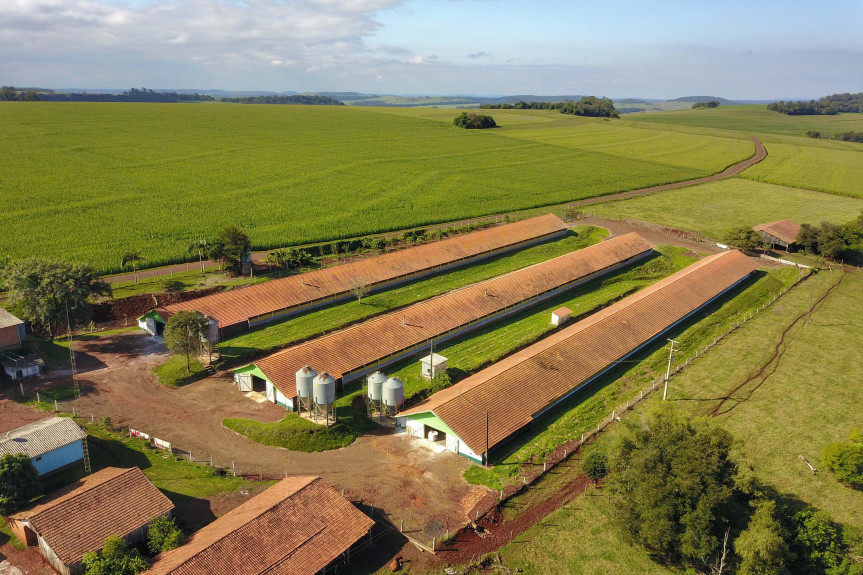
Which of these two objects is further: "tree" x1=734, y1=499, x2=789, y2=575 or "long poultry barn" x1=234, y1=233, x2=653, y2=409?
"long poultry barn" x1=234, y1=233, x2=653, y2=409

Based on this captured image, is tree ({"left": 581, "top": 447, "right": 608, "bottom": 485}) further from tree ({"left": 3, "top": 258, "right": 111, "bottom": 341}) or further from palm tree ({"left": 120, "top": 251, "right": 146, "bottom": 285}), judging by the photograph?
palm tree ({"left": 120, "top": 251, "right": 146, "bottom": 285})

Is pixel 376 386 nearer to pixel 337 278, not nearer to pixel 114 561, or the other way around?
pixel 114 561

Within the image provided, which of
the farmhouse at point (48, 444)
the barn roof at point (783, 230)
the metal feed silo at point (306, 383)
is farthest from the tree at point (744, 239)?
the farmhouse at point (48, 444)

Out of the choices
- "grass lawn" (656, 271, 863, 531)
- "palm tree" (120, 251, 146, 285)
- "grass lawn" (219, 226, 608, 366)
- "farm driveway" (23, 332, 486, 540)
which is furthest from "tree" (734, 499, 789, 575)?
"palm tree" (120, 251, 146, 285)

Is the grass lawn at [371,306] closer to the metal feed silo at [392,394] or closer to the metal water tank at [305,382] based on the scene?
the metal water tank at [305,382]

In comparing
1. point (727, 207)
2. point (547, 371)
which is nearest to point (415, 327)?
point (547, 371)

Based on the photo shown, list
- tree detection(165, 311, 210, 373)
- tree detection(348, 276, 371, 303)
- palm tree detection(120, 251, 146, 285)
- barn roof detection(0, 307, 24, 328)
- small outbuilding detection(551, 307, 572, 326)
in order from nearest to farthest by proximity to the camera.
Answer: tree detection(165, 311, 210, 373) < barn roof detection(0, 307, 24, 328) < small outbuilding detection(551, 307, 572, 326) < tree detection(348, 276, 371, 303) < palm tree detection(120, 251, 146, 285)

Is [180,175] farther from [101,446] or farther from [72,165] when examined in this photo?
[101,446]
